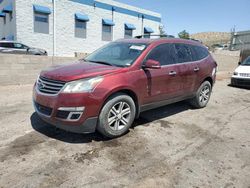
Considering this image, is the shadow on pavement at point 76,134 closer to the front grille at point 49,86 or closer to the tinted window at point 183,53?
the front grille at point 49,86

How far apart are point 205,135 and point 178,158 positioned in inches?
49.9

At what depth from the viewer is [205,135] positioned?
4562 mm

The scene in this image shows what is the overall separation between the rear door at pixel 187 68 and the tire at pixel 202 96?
37 centimetres

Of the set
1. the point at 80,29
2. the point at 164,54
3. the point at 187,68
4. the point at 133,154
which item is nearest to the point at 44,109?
the point at 133,154

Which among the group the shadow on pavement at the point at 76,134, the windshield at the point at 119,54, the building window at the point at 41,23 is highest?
the building window at the point at 41,23

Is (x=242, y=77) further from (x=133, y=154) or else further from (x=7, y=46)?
(x=7, y=46)

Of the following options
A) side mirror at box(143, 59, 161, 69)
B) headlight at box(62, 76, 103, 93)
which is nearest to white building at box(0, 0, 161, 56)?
side mirror at box(143, 59, 161, 69)

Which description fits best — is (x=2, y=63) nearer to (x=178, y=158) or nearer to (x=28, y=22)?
(x=178, y=158)

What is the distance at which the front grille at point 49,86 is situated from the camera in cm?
367

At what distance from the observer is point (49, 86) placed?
381cm

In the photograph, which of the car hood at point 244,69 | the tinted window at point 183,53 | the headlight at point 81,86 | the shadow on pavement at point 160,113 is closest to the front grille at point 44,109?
the headlight at point 81,86

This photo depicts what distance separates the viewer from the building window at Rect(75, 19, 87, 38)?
802 inches

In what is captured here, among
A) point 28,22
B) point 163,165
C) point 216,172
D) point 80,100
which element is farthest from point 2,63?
point 28,22

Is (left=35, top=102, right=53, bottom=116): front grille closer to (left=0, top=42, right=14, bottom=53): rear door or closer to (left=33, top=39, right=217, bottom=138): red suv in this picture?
(left=33, top=39, right=217, bottom=138): red suv
